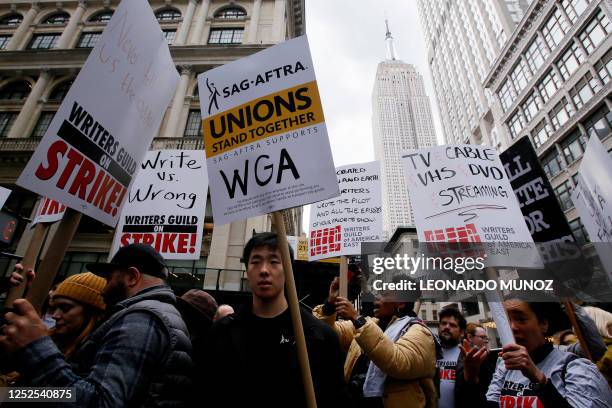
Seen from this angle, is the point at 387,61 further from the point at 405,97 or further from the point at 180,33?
the point at 180,33

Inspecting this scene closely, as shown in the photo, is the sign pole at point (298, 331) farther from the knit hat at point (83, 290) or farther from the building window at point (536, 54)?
the building window at point (536, 54)

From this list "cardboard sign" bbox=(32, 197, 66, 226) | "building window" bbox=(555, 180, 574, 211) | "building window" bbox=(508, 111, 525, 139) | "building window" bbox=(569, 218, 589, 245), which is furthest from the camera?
"building window" bbox=(508, 111, 525, 139)

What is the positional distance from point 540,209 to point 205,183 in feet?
14.6

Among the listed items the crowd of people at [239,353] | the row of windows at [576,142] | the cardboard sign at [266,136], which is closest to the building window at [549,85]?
the row of windows at [576,142]

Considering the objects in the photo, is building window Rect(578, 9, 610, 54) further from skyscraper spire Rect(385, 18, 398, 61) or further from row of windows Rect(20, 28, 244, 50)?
skyscraper spire Rect(385, 18, 398, 61)

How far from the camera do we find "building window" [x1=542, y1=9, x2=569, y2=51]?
30472mm

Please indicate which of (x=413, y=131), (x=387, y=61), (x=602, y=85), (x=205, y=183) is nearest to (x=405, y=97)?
(x=413, y=131)

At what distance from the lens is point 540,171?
3.31 metres

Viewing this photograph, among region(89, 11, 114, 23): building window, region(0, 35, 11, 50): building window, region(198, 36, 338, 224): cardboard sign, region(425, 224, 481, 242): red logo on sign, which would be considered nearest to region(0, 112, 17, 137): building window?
region(0, 35, 11, 50): building window

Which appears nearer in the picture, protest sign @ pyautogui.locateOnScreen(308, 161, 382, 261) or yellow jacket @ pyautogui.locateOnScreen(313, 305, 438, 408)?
yellow jacket @ pyautogui.locateOnScreen(313, 305, 438, 408)

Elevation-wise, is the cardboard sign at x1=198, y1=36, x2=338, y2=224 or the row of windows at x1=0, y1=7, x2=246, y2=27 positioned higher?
the row of windows at x1=0, y1=7, x2=246, y2=27

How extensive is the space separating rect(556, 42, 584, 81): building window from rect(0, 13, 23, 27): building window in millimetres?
45378

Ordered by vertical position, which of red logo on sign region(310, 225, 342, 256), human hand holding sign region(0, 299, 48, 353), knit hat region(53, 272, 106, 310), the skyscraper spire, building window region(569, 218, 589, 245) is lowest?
human hand holding sign region(0, 299, 48, 353)

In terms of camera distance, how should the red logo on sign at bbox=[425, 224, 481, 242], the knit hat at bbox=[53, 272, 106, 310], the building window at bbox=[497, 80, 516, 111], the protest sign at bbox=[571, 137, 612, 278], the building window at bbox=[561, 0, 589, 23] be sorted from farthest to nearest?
the building window at bbox=[497, 80, 516, 111] → the building window at bbox=[561, 0, 589, 23] → the red logo on sign at bbox=[425, 224, 481, 242] → the protest sign at bbox=[571, 137, 612, 278] → the knit hat at bbox=[53, 272, 106, 310]
